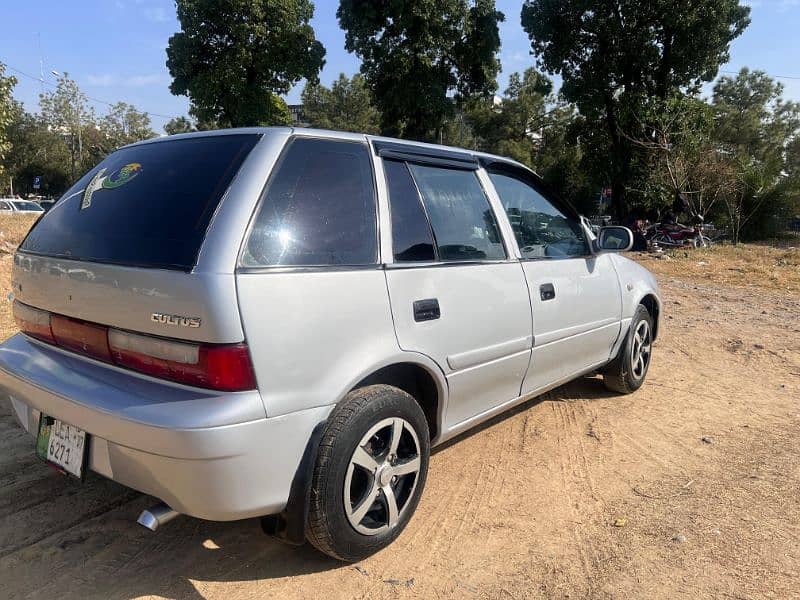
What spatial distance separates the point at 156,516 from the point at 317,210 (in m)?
1.31

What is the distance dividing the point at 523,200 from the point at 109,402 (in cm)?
264

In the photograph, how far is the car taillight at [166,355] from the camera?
2.00 metres

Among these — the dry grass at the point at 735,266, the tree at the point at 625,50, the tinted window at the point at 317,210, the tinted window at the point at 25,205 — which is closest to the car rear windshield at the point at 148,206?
the tinted window at the point at 317,210

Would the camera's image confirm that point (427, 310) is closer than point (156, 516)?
No

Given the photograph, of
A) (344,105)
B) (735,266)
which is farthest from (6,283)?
(344,105)

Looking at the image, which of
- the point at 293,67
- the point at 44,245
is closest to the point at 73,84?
the point at 293,67

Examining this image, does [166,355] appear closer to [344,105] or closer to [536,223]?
[536,223]

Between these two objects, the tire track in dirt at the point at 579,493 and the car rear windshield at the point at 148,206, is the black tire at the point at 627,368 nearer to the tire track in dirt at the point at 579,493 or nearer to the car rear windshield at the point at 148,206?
the tire track in dirt at the point at 579,493

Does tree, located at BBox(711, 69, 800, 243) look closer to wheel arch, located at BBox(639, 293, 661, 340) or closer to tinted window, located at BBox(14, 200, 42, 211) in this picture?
wheel arch, located at BBox(639, 293, 661, 340)

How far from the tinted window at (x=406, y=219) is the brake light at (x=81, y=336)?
125 cm

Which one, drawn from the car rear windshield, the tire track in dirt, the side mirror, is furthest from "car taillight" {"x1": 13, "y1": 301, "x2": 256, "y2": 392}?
the side mirror

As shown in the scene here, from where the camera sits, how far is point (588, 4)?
21281 millimetres

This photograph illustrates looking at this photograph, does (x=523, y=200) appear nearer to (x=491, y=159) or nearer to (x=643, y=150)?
(x=491, y=159)

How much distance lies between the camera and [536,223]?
12.3ft
